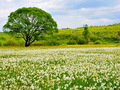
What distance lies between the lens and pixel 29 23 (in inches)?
2181

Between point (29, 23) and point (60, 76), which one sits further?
point (29, 23)

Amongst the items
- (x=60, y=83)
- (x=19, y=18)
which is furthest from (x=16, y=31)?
(x=60, y=83)

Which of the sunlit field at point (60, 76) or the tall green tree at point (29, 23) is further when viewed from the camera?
the tall green tree at point (29, 23)

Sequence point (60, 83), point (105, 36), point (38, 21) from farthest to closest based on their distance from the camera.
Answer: point (105, 36) < point (38, 21) < point (60, 83)

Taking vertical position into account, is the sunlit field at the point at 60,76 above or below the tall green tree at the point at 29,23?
below

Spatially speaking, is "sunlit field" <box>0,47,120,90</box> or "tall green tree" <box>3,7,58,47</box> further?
"tall green tree" <box>3,7,58,47</box>

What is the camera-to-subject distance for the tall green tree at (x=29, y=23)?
5468 cm

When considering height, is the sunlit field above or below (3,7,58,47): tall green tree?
below

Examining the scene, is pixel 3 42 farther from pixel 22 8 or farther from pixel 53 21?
pixel 53 21

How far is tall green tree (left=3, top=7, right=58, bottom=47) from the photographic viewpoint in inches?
2153

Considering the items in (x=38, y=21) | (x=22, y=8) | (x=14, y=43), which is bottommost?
(x=14, y=43)

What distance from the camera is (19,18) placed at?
182 feet

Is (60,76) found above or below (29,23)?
below

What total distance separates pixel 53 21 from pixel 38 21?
5.25 m
